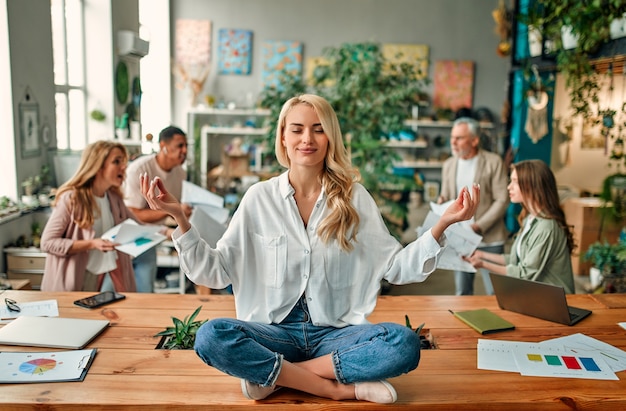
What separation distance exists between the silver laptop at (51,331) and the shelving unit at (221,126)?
18.1ft

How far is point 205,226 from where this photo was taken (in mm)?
3416

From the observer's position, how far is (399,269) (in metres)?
2.31

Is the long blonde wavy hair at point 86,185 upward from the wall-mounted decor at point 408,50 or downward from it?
downward

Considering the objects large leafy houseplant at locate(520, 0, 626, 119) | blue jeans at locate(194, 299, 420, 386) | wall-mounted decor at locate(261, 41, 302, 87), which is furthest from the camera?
wall-mounted decor at locate(261, 41, 302, 87)

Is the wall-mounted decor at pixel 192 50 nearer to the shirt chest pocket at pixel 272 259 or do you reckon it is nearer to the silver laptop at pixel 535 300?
the silver laptop at pixel 535 300

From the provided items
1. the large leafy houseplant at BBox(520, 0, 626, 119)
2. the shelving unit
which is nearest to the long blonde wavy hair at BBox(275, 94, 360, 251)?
the large leafy houseplant at BBox(520, 0, 626, 119)

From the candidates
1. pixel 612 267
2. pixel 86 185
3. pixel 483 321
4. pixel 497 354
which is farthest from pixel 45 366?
pixel 612 267

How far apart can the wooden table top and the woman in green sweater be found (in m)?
0.47

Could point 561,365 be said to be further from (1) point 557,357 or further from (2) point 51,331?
(2) point 51,331

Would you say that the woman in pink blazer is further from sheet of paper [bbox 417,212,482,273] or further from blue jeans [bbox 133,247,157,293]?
sheet of paper [bbox 417,212,482,273]

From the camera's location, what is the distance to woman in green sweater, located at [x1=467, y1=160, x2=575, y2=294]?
125 inches

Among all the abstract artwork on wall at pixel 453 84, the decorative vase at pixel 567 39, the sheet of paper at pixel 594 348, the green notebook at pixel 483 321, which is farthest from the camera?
the abstract artwork on wall at pixel 453 84

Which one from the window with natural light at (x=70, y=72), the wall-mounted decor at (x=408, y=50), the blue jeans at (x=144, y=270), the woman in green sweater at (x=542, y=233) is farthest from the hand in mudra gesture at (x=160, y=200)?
the wall-mounted decor at (x=408, y=50)

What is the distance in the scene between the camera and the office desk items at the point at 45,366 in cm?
209
